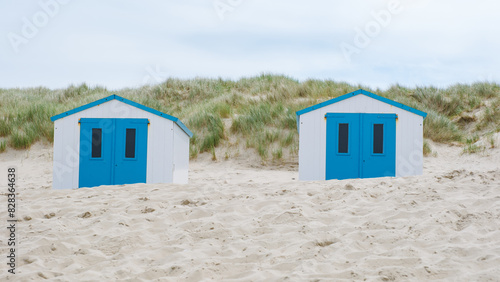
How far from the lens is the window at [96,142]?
420 inches

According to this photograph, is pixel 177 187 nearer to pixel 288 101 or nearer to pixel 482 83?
pixel 288 101

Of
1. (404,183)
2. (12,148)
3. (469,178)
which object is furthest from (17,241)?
(12,148)

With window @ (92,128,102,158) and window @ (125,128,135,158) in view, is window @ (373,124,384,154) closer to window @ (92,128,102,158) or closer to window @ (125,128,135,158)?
window @ (125,128,135,158)

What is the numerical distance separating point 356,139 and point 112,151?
5.51 metres

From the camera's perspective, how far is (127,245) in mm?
5613

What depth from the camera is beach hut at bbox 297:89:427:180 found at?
11125 millimetres

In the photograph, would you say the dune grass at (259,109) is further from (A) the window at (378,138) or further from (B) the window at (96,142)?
(B) the window at (96,142)

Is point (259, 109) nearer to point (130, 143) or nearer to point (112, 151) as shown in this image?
point (130, 143)

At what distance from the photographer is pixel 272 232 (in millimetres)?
5816

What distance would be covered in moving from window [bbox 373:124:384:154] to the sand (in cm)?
276

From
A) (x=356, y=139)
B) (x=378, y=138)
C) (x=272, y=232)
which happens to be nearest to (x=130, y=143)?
(x=356, y=139)

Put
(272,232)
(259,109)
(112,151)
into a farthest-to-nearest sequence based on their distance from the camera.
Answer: (259,109) < (112,151) < (272,232)

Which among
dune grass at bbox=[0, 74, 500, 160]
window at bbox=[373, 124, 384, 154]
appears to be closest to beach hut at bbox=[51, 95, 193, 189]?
window at bbox=[373, 124, 384, 154]

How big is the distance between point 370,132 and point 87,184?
6.50m
